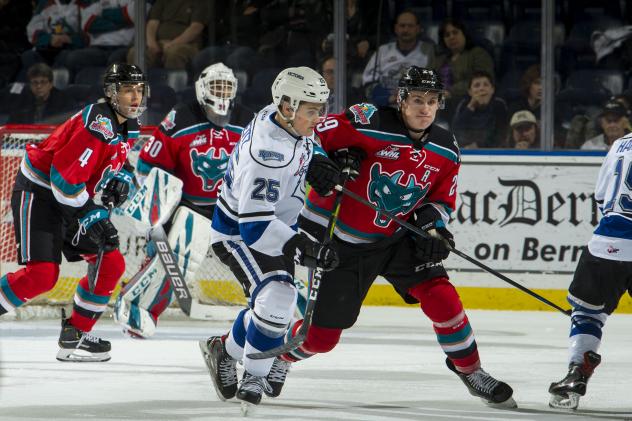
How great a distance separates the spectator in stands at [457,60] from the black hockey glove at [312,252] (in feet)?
12.8

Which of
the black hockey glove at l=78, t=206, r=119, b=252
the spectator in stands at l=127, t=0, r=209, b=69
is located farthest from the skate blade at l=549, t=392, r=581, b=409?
the spectator in stands at l=127, t=0, r=209, b=69

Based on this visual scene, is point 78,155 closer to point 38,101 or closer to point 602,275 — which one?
point 602,275

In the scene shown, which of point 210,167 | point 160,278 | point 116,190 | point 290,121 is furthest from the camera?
point 160,278

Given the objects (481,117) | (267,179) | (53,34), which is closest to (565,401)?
(267,179)

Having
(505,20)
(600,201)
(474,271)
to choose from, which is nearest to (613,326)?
(474,271)

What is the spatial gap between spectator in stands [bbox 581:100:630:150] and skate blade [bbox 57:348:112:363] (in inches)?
123

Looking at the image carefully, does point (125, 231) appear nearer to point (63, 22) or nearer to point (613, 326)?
point (63, 22)

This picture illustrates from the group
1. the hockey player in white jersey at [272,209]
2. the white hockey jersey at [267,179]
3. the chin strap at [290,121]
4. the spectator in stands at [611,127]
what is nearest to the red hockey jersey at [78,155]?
the hockey player in white jersey at [272,209]

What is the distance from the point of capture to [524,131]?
25.1ft

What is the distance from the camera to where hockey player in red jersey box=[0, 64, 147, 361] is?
17.4 ft

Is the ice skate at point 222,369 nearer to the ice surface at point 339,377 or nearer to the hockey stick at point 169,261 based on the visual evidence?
the ice surface at point 339,377

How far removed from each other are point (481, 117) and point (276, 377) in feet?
11.7

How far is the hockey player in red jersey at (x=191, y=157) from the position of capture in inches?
246

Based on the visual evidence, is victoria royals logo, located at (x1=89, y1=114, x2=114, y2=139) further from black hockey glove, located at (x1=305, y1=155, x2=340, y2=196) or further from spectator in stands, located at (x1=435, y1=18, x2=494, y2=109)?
spectator in stands, located at (x1=435, y1=18, x2=494, y2=109)
